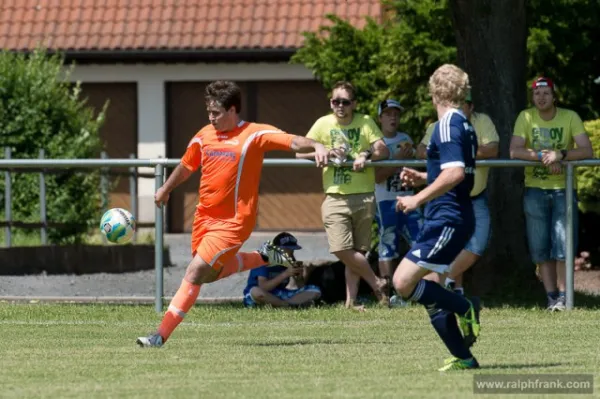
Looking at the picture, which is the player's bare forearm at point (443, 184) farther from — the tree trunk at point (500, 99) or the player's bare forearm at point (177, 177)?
the tree trunk at point (500, 99)

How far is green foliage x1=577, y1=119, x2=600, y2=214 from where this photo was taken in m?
17.7

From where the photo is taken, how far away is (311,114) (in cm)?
2742

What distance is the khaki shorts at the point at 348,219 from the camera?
13586 millimetres

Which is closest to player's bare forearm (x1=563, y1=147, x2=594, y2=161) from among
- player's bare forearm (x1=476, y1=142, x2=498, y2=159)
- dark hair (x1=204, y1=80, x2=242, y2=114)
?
player's bare forearm (x1=476, y1=142, x2=498, y2=159)

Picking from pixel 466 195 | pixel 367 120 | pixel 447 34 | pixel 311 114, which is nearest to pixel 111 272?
pixel 447 34

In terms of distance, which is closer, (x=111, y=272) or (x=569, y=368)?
(x=569, y=368)

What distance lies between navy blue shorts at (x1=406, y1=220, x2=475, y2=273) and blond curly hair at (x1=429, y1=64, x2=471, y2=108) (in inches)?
29.9

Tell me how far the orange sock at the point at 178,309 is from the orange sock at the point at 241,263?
43 cm

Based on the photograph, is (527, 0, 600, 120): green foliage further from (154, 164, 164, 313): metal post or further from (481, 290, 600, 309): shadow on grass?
(154, 164, 164, 313): metal post

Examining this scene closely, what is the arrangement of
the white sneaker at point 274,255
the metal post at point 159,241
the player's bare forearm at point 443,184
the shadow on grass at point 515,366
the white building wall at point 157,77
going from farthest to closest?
the white building wall at point 157,77
the metal post at point 159,241
the white sneaker at point 274,255
the shadow on grass at point 515,366
the player's bare forearm at point 443,184

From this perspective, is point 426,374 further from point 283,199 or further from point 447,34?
point 283,199

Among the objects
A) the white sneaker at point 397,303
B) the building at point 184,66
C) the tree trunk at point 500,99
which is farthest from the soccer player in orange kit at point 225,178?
the building at point 184,66

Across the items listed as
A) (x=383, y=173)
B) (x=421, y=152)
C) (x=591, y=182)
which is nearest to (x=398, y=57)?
(x=591, y=182)

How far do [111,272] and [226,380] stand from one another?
426 inches
